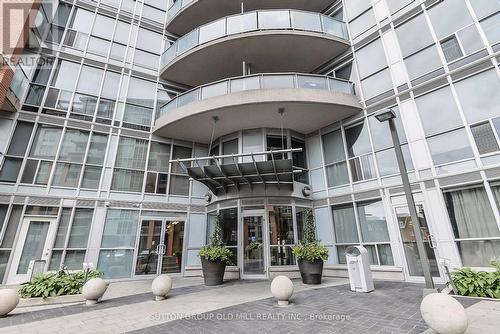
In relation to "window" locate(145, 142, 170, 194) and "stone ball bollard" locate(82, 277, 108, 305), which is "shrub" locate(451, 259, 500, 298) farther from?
"window" locate(145, 142, 170, 194)

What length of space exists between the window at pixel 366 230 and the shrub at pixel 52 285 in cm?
1022

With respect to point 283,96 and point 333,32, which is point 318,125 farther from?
point 333,32

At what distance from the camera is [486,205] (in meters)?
7.70

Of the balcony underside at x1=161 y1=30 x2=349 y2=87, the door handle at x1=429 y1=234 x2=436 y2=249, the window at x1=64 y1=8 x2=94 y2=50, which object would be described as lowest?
the door handle at x1=429 y1=234 x2=436 y2=249

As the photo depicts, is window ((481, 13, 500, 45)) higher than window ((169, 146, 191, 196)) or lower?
higher

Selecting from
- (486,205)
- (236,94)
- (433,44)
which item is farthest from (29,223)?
(433,44)

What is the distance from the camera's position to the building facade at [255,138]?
8.56 m

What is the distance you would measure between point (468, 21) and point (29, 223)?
18401 millimetres

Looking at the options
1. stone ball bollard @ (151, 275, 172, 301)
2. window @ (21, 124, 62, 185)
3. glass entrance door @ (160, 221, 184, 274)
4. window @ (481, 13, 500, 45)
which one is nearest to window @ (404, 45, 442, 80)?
window @ (481, 13, 500, 45)

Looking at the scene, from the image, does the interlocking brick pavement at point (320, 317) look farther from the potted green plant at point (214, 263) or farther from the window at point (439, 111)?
the window at point (439, 111)

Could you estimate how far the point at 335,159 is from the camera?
1195 cm

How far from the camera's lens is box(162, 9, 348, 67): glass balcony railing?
37.7ft

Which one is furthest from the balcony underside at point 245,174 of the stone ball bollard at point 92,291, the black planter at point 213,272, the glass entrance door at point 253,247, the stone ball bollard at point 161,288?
the stone ball bollard at point 92,291

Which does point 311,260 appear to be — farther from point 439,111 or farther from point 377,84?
point 377,84
